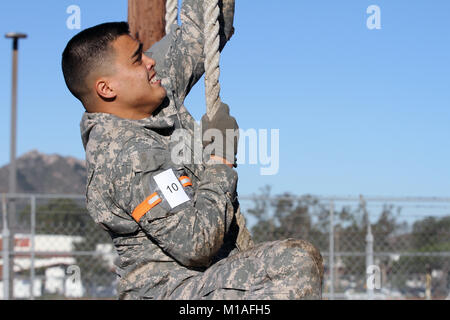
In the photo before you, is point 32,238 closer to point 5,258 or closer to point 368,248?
point 5,258

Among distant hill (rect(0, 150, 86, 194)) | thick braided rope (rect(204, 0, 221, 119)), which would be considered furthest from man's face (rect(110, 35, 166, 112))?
distant hill (rect(0, 150, 86, 194))

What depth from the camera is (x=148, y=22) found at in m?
3.30

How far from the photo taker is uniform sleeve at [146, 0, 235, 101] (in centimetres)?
289

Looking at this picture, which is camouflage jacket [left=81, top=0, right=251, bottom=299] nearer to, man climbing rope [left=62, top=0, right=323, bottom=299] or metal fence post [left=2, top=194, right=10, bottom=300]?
man climbing rope [left=62, top=0, right=323, bottom=299]

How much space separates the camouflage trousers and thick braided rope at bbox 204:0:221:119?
609 mm

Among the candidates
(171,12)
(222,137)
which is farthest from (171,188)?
(171,12)

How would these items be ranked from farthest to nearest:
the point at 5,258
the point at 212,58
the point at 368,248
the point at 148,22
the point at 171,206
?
the point at 368,248
the point at 5,258
the point at 148,22
the point at 212,58
the point at 171,206

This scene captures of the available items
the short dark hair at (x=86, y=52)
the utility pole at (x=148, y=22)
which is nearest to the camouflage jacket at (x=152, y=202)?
the short dark hair at (x=86, y=52)

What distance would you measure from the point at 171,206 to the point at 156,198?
61mm

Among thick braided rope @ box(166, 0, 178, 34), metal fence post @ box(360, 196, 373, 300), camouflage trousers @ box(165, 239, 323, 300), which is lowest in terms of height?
metal fence post @ box(360, 196, 373, 300)

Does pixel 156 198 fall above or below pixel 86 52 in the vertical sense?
below

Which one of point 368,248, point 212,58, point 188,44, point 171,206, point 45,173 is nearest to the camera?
point 171,206
